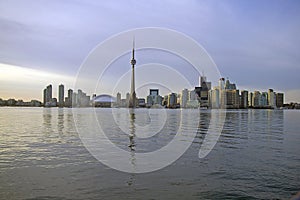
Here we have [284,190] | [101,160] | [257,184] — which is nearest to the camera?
[284,190]

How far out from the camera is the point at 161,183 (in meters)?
14.2

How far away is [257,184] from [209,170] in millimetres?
3461

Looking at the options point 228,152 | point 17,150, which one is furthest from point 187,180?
point 17,150

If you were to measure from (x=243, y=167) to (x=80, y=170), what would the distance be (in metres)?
9.62

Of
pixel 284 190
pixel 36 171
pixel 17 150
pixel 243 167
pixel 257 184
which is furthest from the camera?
pixel 17 150

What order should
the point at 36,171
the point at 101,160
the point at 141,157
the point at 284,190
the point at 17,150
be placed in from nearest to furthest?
the point at 284,190 < the point at 36,171 < the point at 101,160 < the point at 141,157 < the point at 17,150

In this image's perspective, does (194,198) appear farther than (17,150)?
No

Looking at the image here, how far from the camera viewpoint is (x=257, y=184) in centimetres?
1413

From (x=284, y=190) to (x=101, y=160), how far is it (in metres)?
11.3

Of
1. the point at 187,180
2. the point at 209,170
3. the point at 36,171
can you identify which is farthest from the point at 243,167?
the point at 36,171

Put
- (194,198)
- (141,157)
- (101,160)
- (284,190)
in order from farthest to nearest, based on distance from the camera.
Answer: (141,157) → (101,160) → (284,190) → (194,198)

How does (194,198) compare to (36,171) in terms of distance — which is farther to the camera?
(36,171)

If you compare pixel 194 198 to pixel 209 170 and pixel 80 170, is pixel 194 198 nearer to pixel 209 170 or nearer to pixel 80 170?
pixel 209 170

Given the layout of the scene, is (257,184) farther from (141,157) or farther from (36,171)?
(36,171)
